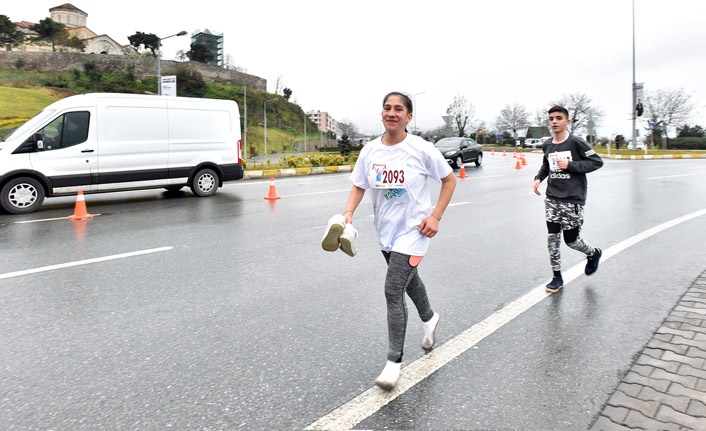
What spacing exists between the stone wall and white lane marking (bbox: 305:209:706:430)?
78.7 metres

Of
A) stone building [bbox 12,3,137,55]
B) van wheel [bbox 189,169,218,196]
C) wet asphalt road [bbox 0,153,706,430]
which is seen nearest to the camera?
Result: wet asphalt road [bbox 0,153,706,430]

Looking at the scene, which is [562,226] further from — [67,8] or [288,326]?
[67,8]

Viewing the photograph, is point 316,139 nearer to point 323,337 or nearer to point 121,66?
point 121,66

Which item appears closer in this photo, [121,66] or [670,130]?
[670,130]

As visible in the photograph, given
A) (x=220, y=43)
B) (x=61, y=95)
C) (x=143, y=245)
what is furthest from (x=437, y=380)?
(x=220, y=43)

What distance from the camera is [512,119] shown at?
91.2 metres

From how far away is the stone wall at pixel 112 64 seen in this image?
65.4 meters

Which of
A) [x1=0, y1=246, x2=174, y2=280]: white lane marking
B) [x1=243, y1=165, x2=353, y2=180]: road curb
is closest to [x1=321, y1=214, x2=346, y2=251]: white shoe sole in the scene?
[x1=0, y1=246, x2=174, y2=280]: white lane marking

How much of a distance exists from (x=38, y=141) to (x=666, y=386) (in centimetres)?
1057

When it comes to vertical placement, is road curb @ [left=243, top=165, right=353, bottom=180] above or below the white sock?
above

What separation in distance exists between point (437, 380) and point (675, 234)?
616 centimetres

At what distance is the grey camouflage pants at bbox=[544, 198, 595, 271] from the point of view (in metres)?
4.69

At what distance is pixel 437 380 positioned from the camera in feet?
9.43

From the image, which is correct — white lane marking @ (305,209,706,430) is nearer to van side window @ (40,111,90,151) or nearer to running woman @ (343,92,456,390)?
running woman @ (343,92,456,390)
